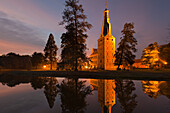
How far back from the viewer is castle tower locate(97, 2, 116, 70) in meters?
55.4

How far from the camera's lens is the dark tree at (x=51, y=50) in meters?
46.8

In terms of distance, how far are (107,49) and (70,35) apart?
118ft

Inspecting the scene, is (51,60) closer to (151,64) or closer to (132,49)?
(132,49)

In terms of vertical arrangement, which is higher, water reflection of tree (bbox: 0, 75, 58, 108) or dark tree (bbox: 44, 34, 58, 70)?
dark tree (bbox: 44, 34, 58, 70)

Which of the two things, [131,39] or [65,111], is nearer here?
[65,111]

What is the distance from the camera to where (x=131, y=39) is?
33688mm

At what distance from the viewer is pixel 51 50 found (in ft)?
154

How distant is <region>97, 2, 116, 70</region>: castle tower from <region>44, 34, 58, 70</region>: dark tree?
24.4m

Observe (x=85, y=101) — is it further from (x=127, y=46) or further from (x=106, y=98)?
(x=127, y=46)

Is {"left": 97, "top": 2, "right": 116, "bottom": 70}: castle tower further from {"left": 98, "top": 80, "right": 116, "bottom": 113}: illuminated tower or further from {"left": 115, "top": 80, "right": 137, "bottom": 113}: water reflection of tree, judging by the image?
{"left": 98, "top": 80, "right": 116, "bottom": 113}: illuminated tower

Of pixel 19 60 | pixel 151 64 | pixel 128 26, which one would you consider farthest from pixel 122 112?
pixel 19 60

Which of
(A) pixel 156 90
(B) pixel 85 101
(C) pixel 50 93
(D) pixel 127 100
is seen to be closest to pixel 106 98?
(D) pixel 127 100

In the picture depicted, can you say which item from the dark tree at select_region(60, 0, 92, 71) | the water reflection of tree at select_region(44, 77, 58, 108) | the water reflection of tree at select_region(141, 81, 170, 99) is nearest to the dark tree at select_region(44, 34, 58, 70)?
the dark tree at select_region(60, 0, 92, 71)

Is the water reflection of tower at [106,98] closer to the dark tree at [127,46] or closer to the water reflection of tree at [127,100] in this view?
the water reflection of tree at [127,100]
